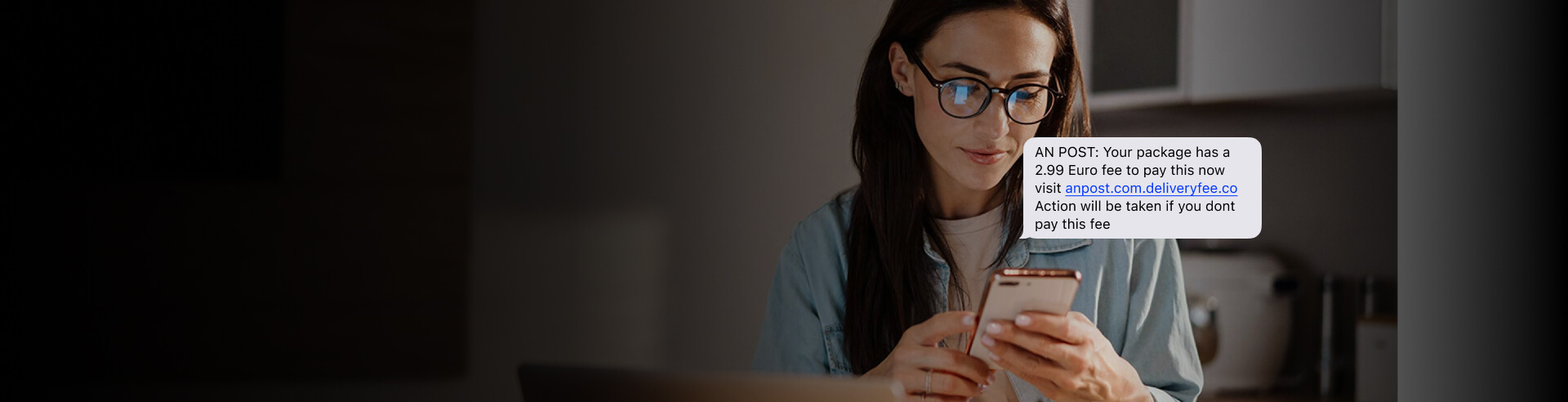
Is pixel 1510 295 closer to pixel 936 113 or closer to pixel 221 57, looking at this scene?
pixel 936 113

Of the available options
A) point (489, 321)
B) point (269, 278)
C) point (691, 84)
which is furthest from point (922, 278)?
point (269, 278)

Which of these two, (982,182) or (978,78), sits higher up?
(978,78)

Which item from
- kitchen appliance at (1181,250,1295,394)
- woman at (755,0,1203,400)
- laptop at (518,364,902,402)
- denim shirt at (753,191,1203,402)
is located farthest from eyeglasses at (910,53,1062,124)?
laptop at (518,364,902,402)

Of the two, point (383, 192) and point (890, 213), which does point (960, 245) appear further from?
point (383, 192)

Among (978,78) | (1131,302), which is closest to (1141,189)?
(1131,302)

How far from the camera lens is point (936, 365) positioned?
132cm

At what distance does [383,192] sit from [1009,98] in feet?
2.76

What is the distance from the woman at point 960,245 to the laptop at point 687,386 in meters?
0.40

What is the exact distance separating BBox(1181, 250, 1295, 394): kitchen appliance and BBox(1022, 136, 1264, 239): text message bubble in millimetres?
38

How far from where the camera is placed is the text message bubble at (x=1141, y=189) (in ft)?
4.49

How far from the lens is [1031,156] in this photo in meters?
1.37

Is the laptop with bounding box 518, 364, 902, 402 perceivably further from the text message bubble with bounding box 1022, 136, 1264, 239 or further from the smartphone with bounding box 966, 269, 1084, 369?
the text message bubble with bounding box 1022, 136, 1264, 239

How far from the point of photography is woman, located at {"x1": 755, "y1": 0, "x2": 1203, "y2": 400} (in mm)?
1342

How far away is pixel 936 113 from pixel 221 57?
98cm
